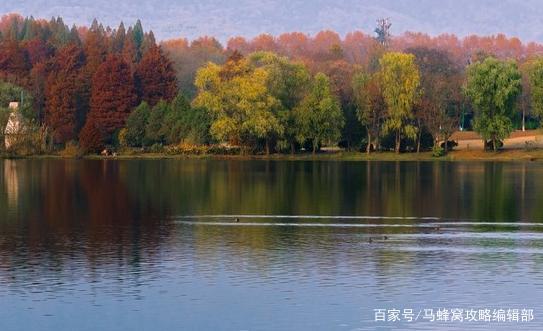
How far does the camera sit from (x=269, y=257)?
39625 millimetres

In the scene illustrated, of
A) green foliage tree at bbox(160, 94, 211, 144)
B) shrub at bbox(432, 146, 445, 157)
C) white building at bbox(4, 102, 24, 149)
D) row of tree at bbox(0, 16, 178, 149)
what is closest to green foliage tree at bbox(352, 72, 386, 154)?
shrub at bbox(432, 146, 445, 157)

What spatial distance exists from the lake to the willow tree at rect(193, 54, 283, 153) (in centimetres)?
4901

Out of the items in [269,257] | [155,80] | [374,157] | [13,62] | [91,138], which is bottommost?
[269,257]

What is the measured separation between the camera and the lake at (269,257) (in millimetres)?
29609

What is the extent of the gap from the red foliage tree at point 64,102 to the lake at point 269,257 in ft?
212

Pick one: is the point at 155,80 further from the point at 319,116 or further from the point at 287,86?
the point at 319,116

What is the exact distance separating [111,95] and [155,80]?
1006 cm

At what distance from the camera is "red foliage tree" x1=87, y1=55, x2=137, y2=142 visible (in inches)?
5507

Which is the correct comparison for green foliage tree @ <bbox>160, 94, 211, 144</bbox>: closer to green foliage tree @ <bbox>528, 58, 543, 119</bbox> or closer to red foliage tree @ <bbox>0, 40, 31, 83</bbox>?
red foliage tree @ <bbox>0, 40, 31, 83</bbox>

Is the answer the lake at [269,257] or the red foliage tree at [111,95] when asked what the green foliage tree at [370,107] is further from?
the lake at [269,257]

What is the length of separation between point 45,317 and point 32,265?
837 centimetres

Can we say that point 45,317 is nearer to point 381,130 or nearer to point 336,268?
point 336,268

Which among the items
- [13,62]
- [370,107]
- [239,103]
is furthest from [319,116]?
[13,62]

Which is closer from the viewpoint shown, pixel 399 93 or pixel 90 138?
pixel 399 93
